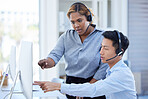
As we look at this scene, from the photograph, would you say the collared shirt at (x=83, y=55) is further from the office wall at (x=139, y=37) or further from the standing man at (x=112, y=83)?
the office wall at (x=139, y=37)

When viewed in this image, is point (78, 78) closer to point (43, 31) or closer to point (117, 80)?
point (117, 80)

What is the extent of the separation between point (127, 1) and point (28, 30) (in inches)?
105

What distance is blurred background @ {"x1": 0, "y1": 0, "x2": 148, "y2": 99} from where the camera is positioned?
3.16m

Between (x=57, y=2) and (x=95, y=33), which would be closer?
(x=95, y=33)

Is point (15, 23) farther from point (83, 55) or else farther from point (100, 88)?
point (100, 88)

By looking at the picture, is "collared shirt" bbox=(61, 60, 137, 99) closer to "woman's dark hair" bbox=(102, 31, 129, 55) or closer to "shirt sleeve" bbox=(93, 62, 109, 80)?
"woman's dark hair" bbox=(102, 31, 129, 55)

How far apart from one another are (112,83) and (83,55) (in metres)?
0.39

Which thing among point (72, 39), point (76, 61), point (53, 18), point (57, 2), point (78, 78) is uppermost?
point (57, 2)

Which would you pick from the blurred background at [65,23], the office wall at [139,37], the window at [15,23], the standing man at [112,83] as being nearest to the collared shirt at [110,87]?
the standing man at [112,83]

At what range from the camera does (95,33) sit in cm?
163

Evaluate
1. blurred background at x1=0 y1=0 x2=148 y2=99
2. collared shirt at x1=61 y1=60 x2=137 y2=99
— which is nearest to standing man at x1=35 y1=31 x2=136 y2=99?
collared shirt at x1=61 y1=60 x2=137 y2=99

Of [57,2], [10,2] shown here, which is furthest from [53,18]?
[10,2]

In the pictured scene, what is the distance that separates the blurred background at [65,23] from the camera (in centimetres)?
316

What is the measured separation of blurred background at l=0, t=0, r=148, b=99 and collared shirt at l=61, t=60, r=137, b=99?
4.90ft
